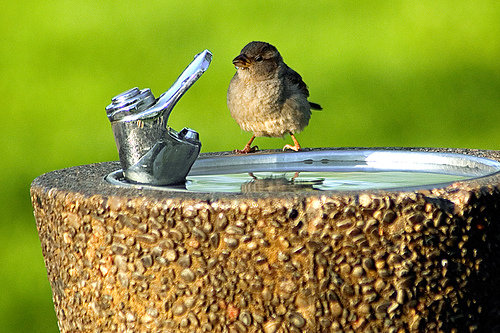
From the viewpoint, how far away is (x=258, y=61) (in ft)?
12.2

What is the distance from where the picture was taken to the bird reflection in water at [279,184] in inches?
70.6

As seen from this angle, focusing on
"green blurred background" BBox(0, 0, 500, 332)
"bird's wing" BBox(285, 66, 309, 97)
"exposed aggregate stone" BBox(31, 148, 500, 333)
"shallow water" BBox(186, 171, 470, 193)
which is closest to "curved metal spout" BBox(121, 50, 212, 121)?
"shallow water" BBox(186, 171, 470, 193)

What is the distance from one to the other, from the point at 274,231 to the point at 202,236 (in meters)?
0.12

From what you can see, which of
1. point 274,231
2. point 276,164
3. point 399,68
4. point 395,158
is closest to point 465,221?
point 274,231

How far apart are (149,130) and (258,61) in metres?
2.03

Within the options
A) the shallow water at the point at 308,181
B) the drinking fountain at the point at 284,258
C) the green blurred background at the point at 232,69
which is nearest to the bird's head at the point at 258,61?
the green blurred background at the point at 232,69

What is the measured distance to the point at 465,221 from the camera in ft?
4.66

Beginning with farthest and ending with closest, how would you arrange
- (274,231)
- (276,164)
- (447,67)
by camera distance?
(447,67)
(276,164)
(274,231)

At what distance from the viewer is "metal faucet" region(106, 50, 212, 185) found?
172 centimetres

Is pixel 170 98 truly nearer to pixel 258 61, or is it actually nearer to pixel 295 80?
pixel 258 61

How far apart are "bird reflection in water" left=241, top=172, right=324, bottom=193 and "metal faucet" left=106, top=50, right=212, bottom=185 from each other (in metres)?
0.18

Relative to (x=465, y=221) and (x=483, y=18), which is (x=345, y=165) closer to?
(x=465, y=221)

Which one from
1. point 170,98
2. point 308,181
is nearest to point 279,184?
point 308,181

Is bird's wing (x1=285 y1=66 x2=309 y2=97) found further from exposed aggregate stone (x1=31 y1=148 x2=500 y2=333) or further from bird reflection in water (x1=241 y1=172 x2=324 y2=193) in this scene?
exposed aggregate stone (x1=31 y1=148 x2=500 y2=333)
